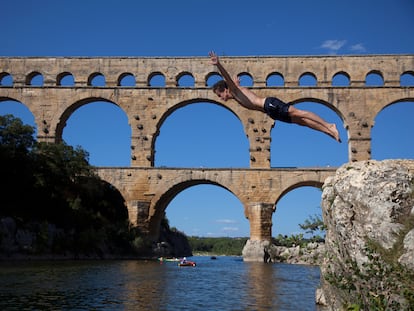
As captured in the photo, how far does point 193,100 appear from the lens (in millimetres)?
28781

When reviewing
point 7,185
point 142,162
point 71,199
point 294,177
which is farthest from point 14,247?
point 294,177

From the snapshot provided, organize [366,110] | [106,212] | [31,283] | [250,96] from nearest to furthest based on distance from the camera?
[250,96], [31,283], [366,110], [106,212]

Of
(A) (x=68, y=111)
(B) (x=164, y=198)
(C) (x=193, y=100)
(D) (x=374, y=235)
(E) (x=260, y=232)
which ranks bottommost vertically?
(D) (x=374, y=235)

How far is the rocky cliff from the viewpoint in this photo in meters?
4.12

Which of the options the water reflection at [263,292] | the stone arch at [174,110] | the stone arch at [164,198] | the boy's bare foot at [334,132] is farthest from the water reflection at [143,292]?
the stone arch at [174,110]

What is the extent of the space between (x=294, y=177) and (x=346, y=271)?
882 inches

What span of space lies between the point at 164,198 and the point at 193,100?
5.95m

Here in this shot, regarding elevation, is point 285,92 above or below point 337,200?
above

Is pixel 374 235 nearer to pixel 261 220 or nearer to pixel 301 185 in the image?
pixel 261 220

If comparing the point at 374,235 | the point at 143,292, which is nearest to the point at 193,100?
the point at 143,292

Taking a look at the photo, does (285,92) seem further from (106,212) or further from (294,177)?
(106,212)

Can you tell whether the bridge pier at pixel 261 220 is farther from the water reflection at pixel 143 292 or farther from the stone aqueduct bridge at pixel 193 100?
the water reflection at pixel 143 292

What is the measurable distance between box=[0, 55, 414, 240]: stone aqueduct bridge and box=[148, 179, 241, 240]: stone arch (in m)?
0.06

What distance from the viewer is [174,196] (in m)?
28.8
